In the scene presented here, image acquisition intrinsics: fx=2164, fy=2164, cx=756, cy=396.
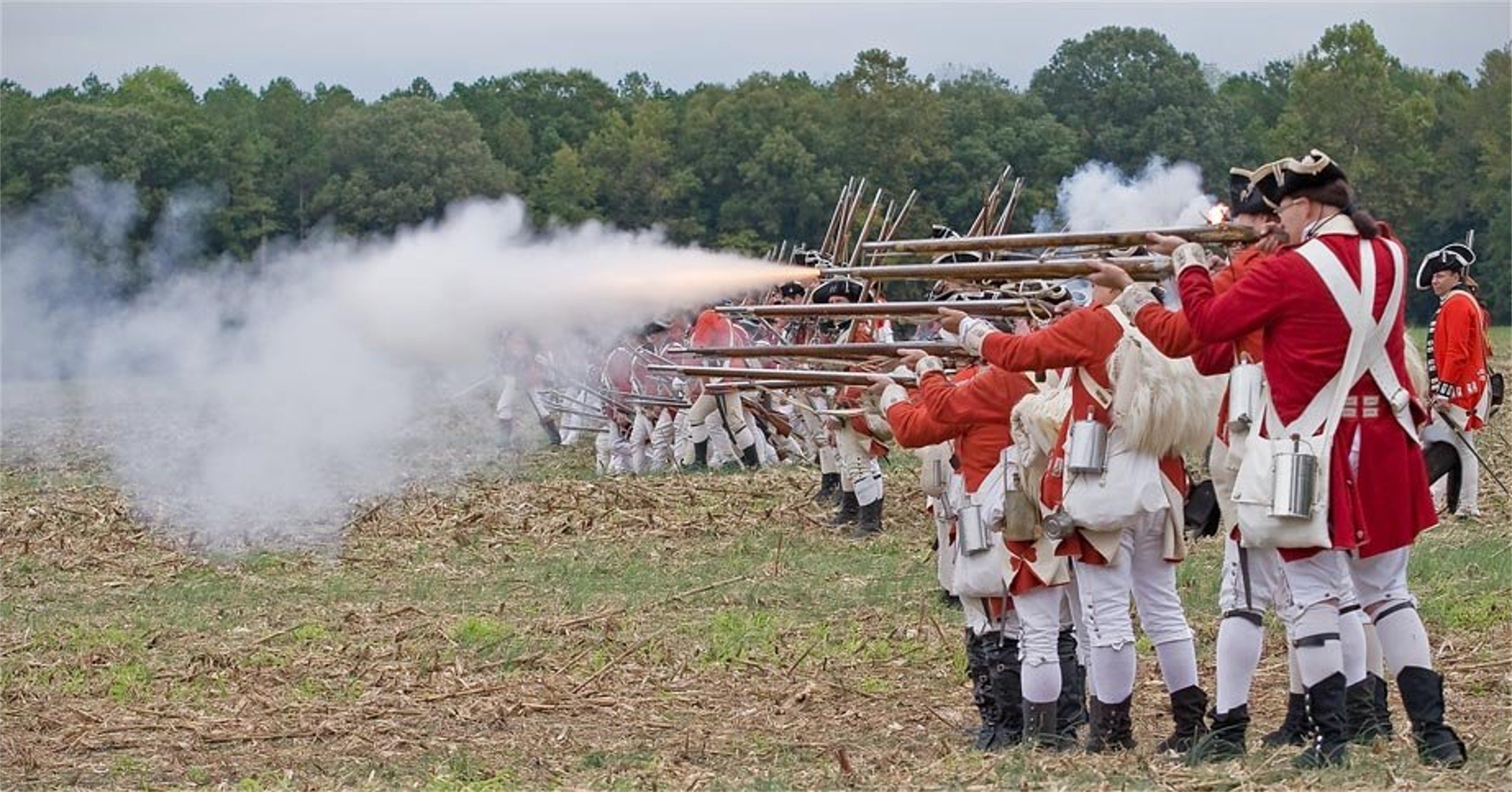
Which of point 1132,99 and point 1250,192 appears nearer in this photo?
point 1250,192

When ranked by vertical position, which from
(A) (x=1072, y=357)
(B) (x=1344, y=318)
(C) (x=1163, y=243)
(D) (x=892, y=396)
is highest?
(C) (x=1163, y=243)

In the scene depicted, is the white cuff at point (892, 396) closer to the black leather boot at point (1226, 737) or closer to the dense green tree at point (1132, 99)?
the black leather boot at point (1226, 737)

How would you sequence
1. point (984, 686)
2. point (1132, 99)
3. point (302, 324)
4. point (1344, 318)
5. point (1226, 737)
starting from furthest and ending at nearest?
point (1132, 99)
point (302, 324)
point (984, 686)
point (1226, 737)
point (1344, 318)

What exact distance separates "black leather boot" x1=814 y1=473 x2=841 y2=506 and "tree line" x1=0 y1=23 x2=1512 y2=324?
3921 mm

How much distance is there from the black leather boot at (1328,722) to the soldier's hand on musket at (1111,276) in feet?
4.61

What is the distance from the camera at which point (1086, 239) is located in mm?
7297

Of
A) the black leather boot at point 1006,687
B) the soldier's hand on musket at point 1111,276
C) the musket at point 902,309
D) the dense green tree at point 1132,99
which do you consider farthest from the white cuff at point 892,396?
the dense green tree at point 1132,99

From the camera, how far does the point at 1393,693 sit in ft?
28.9

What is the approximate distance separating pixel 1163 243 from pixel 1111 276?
22 centimetres

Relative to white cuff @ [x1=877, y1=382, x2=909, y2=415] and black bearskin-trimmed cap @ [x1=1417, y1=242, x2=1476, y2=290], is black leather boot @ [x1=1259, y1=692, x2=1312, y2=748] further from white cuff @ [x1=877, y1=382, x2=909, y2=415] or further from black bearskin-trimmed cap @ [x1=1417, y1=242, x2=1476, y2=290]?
black bearskin-trimmed cap @ [x1=1417, y1=242, x2=1476, y2=290]

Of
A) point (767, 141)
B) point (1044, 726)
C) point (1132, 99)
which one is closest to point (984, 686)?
point (1044, 726)

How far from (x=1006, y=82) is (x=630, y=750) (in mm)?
50855

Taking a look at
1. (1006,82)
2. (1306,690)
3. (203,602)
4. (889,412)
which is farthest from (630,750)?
(1006,82)

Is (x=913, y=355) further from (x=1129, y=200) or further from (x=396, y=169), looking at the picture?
(x=396, y=169)
